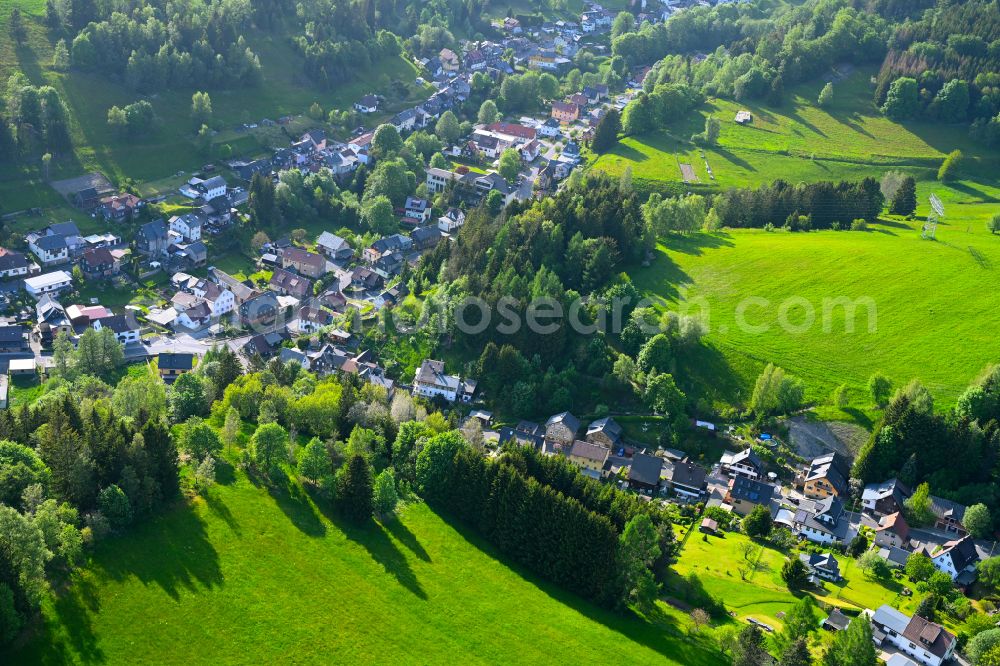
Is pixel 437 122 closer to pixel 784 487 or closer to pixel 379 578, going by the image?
pixel 784 487

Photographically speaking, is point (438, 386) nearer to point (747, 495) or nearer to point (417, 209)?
point (747, 495)

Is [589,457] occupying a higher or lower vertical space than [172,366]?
higher

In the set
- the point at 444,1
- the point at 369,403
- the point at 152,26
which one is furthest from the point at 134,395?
the point at 444,1

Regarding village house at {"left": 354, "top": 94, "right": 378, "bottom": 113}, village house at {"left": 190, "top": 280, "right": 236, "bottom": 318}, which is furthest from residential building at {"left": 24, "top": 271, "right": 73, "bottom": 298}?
village house at {"left": 354, "top": 94, "right": 378, "bottom": 113}

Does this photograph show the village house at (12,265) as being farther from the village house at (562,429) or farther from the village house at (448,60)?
→ the village house at (448,60)

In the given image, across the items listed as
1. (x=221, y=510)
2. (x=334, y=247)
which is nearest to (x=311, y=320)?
(x=334, y=247)

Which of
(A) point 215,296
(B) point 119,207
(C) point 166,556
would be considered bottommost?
(A) point 215,296
